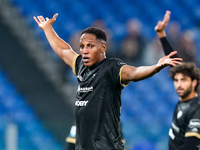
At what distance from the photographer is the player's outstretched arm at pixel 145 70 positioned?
3.67 meters

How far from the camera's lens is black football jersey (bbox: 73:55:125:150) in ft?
13.4

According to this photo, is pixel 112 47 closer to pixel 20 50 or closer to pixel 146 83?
pixel 146 83

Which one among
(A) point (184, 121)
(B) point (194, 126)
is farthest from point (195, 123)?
(A) point (184, 121)

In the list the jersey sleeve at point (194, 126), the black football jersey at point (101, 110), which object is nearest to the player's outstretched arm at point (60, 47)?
the black football jersey at point (101, 110)

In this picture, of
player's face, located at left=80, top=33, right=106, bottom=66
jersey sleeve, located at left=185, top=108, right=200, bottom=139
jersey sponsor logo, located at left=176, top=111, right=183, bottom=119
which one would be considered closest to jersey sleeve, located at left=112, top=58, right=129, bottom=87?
player's face, located at left=80, top=33, right=106, bottom=66

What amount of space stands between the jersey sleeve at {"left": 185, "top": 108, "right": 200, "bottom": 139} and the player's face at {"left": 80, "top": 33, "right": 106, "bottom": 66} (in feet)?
4.33

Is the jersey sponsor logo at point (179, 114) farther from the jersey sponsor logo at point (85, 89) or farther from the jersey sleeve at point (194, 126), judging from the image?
the jersey sponsor logo at point (85, 89)

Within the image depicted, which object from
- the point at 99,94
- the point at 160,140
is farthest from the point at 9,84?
the point at 99,94

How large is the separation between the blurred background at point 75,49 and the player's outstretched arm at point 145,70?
174 inches

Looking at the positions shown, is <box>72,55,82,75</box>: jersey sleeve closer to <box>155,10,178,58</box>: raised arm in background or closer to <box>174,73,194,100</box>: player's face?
<box>174,73,194,100</box>: player's face

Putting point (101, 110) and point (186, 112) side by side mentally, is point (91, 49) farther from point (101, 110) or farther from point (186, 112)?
point (186, 112)

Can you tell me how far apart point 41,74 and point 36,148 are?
367cm

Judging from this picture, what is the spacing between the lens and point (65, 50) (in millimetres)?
4949

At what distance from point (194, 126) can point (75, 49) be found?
5.49 meters
